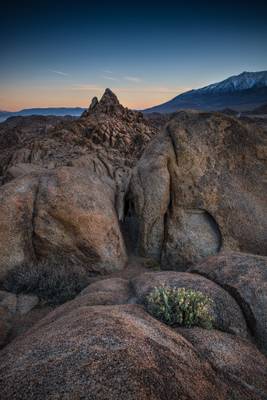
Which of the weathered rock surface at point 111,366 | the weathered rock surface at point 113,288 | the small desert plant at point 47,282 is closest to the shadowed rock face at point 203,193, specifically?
the small desert plant at point 47,282

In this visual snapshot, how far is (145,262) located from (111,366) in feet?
25.6

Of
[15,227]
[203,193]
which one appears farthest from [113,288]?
[203,193]

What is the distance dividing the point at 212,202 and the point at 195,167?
136cm

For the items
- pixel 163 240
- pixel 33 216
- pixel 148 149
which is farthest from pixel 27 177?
pixel 163 240

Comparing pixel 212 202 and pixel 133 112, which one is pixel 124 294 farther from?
pixel 133 112

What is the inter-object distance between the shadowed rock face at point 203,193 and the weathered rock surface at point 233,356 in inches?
220

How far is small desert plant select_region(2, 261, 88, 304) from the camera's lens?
27.9 ft

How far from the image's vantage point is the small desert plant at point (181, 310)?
199 inches

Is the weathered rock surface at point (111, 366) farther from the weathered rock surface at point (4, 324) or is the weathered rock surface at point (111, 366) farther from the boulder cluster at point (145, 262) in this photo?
the weathered rock surface at point (4, 324)

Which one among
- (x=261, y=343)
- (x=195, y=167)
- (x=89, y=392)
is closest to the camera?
(x=89, y=392)

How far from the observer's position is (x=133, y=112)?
25.8 meters

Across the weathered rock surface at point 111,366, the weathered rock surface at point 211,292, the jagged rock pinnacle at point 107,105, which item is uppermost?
the jagged rock pinnacle at point 107,105

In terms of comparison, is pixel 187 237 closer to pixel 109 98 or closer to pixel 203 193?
pixel 203 193

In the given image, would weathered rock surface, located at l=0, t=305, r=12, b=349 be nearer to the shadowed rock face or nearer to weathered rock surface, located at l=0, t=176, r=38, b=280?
weathered rock surface, located at l=0, t=176, r=38, b=280
